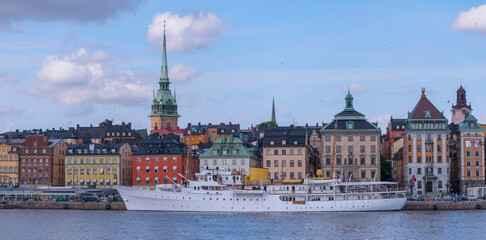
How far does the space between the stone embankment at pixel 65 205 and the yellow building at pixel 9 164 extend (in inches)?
1071

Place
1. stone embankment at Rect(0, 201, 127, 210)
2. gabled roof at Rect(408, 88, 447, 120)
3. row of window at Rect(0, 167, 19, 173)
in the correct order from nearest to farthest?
1. stone embankment at Rect(0, 201, 127, 210)
2. gabled roof at Rect(408, 88, 447, 120)
3. row of window at Rect(0, 167, 19, 173)

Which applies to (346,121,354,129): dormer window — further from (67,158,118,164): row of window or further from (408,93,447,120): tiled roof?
(67,158,118,164): row of window

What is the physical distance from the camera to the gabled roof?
137000mm

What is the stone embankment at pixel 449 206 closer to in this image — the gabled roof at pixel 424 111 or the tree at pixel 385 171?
the gabled roof at pixel 424 111

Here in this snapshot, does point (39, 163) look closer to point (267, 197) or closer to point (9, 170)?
point (9, 170)

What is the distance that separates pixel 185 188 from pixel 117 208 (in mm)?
14230

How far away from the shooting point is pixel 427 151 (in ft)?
447

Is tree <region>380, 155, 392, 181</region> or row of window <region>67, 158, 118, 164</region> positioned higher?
row of window <region>67, 158, 118, 164</region>

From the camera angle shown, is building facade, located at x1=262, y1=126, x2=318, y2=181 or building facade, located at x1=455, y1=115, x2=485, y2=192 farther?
building facade, located at x1=262, y1=126, x2=318, y2=181

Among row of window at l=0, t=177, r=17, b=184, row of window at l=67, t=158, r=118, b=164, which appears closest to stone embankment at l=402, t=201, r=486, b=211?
row of window at l=67, t=158, r=118, b=164

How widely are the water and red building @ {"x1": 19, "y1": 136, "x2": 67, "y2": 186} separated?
A: 139 ft

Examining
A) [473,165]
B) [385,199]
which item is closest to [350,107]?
[473,165]

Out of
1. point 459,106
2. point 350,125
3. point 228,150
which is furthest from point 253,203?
point 459,106

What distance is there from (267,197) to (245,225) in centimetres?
1974
